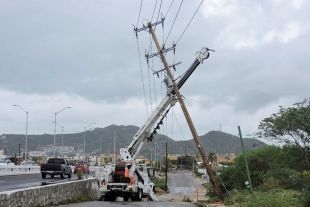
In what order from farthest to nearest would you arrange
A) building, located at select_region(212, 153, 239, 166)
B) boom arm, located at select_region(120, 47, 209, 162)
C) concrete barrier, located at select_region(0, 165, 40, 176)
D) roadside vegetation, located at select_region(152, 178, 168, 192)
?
roadside vegetation, located at select_region(152, 178, 168, 192) → building, located at select_region(212, 153, 239, 166) → concrete barrier, located at select_region(0, 165, 40, 176) → boom arm, located at select_region(120, 47, 209, 162)

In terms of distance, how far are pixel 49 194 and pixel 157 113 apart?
41.7 feet

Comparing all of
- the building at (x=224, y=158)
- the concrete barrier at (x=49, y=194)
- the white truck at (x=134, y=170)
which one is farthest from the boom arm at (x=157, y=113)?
the building at (x=224, y=158)

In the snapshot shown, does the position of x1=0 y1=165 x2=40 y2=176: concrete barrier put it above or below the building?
below

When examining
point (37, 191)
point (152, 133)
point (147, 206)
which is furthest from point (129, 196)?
point (37, 191)

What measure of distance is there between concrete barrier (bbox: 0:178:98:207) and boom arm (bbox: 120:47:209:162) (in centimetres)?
284

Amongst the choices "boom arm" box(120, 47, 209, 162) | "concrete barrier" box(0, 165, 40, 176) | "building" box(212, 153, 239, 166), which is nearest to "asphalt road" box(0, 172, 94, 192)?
"boom arm" box(120, 47, 209, 162)

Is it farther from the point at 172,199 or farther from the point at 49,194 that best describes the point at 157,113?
the point at 172,199

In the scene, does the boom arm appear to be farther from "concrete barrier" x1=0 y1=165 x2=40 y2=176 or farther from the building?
"concrete barrier" x1=0 y1=165 x2=40 y2=176

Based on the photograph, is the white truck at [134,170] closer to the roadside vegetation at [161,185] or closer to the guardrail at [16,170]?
the guardrail at [16,170]

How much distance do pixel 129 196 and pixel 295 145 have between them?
1127cm

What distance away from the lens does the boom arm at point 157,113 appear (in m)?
31.7

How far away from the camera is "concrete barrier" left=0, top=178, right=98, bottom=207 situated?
16.1 meters

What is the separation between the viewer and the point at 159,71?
3331 centimetres

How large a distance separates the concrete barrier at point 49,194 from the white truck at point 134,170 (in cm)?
85
